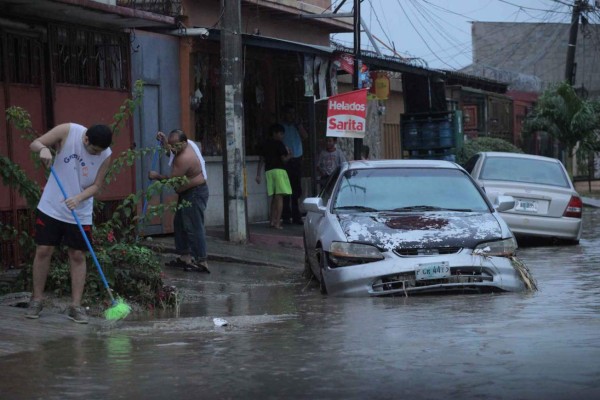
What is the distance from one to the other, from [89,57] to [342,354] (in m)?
8.41

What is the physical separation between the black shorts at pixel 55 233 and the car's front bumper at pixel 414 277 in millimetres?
2677

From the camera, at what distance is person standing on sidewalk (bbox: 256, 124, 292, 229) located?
18.7 meters

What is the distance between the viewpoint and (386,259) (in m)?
10.2

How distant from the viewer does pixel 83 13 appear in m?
13.1

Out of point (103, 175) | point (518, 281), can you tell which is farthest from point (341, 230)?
point (103, 175)

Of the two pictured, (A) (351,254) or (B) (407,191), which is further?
(B) (407,191)

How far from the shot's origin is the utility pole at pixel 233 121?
51.1ft

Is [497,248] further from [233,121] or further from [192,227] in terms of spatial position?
[233,121]

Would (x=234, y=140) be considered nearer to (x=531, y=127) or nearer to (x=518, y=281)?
Result: (x=518, y=281)

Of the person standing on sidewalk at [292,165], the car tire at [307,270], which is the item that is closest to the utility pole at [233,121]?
the car tire at [307,270]

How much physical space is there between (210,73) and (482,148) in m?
14.8

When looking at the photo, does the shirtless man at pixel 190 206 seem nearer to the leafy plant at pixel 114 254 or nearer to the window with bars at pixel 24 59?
the window with bars at pixel 24 59

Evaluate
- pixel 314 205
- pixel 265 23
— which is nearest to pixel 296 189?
pixel 265 23

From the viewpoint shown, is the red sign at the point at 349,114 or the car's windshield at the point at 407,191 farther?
the red sign at the point at 349,114
